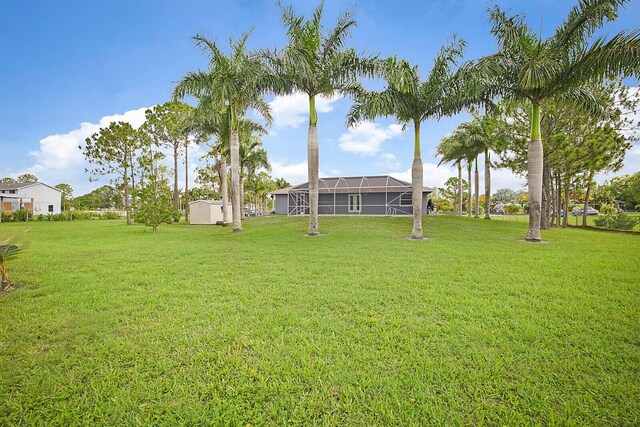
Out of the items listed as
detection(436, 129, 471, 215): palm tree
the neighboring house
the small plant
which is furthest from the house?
the neighboring house

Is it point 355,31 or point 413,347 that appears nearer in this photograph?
point 413,347

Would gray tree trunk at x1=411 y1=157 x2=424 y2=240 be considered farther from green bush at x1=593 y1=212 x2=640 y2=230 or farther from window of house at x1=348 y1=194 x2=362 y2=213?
window of house at x1=348 y1=194 x2=362 y2=213

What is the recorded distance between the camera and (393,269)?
6879 millimetres

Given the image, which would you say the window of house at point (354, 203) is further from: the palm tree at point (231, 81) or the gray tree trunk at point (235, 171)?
the palm tree at point (231, 81)

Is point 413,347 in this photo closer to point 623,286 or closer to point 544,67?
point 623,286

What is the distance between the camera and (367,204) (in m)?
27.5

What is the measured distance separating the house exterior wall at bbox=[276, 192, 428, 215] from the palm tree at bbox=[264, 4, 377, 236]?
13793mm

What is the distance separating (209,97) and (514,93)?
1466 centimetres

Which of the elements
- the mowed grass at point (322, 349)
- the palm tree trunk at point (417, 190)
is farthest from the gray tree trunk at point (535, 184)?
the mowed grass at point (322, 349)

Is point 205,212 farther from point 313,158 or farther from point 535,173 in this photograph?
point 535,173

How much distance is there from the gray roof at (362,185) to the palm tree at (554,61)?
13973 millimetres

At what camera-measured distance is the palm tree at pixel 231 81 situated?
13.9m

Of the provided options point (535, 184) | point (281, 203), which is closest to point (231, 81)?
point (535, 184)

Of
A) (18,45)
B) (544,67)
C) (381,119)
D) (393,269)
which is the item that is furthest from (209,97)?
(544,67)
